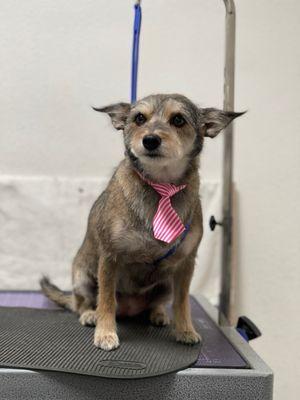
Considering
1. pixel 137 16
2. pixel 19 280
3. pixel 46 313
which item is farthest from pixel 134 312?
pixel 137 16

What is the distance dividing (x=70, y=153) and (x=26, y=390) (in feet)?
3.56

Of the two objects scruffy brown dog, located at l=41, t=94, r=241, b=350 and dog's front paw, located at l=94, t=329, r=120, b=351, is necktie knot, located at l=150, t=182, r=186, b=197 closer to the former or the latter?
scruffy brown dog, located at l=41, t=94, r=241, b=350

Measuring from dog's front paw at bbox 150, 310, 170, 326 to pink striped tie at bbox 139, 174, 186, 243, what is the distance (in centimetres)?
33

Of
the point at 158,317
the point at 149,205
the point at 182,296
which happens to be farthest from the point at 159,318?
the point at 149,205

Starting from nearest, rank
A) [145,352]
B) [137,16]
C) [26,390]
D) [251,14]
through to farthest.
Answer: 1. [26,390]
2. [145,352]
3. [137,16]
4. [251,14]

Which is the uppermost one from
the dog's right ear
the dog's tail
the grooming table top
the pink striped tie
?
the dog's right ear

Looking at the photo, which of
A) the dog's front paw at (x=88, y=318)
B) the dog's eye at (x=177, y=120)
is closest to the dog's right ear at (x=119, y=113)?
the dog's eye at (x=177, y=120)

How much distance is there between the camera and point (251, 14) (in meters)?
1.78

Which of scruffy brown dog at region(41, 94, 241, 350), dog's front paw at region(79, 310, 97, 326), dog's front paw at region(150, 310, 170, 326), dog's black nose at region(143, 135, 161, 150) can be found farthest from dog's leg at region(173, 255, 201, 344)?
dog's black nose at region(143, 135, 161, 150)

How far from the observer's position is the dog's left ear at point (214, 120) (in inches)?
44.4

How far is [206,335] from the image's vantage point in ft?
4.04

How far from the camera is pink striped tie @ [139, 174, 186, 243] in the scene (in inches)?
42.4

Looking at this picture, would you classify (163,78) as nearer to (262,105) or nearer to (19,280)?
(262,105)

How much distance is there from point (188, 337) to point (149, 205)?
1.13 feet
